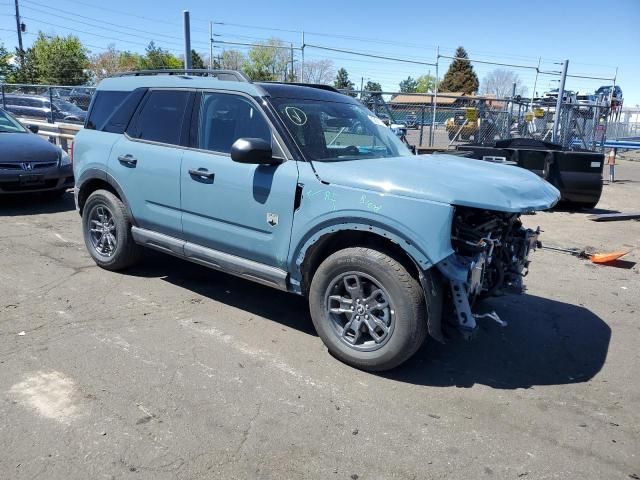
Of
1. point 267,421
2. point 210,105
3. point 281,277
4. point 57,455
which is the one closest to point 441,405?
point 267,421

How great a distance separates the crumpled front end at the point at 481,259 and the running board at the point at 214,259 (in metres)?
1.30

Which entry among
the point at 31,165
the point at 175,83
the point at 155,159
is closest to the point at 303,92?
the point at 175,83

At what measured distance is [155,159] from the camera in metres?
4.82

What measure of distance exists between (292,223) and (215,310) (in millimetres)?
1342

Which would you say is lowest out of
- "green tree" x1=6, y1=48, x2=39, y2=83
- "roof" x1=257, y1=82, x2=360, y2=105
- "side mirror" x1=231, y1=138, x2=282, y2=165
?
"side mirror" x1=231, y1=138, x2=282, y2=165

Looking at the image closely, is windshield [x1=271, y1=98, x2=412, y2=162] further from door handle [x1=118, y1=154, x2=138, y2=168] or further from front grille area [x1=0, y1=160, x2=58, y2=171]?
front grille area [x1=0, y1=160, x2=58, y2=171]

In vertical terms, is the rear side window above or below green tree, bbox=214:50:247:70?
below

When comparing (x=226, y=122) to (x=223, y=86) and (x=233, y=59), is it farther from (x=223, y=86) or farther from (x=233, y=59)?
(x=233, y=59)

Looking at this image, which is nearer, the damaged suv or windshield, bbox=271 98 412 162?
the damaged suv

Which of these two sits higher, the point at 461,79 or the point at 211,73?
the point at 461,79

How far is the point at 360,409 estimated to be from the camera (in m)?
3.27

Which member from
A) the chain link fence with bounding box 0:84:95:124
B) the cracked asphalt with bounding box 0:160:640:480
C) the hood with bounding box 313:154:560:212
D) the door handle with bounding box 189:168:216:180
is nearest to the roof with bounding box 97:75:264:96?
the door handle with bounding box 189:168:216:180

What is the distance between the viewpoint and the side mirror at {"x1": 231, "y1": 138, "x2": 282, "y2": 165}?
384 centimetres

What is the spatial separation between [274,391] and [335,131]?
2.19 meters
